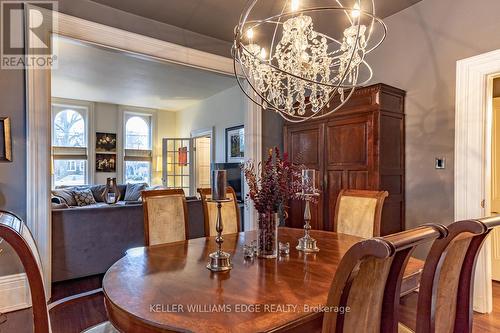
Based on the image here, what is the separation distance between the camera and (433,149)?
109 inches

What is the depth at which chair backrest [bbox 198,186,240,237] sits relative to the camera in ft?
7.72

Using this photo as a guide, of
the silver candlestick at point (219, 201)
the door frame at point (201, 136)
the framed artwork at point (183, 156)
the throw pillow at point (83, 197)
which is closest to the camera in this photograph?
the silver candlestick at point (219, 201)

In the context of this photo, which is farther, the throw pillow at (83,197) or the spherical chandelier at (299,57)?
the throw pillow at (83,197)

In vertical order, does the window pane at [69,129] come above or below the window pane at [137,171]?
above

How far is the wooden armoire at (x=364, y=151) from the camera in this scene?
108 inches

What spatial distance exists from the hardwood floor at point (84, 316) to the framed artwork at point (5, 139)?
4.12 ft

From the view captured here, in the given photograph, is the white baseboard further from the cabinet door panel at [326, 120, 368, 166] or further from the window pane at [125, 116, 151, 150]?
the window pane at [125, 116, 151, 150]

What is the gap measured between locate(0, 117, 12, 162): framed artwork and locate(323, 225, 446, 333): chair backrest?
2847mm

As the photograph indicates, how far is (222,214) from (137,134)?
6297 mm

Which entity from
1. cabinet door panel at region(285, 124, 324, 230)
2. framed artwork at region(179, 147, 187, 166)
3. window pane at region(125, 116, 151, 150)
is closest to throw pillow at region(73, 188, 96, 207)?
window pane at region(125, 116, 151, 150)

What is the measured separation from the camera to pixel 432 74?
2.79 meters

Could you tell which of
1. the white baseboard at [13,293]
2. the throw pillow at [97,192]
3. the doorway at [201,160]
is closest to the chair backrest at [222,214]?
the white baseboard at [13,293]

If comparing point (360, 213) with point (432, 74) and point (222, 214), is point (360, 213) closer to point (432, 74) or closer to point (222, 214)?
point (222, 214)

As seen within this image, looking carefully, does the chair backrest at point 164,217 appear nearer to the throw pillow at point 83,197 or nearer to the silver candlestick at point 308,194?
the silver candlestick at point 308,194
